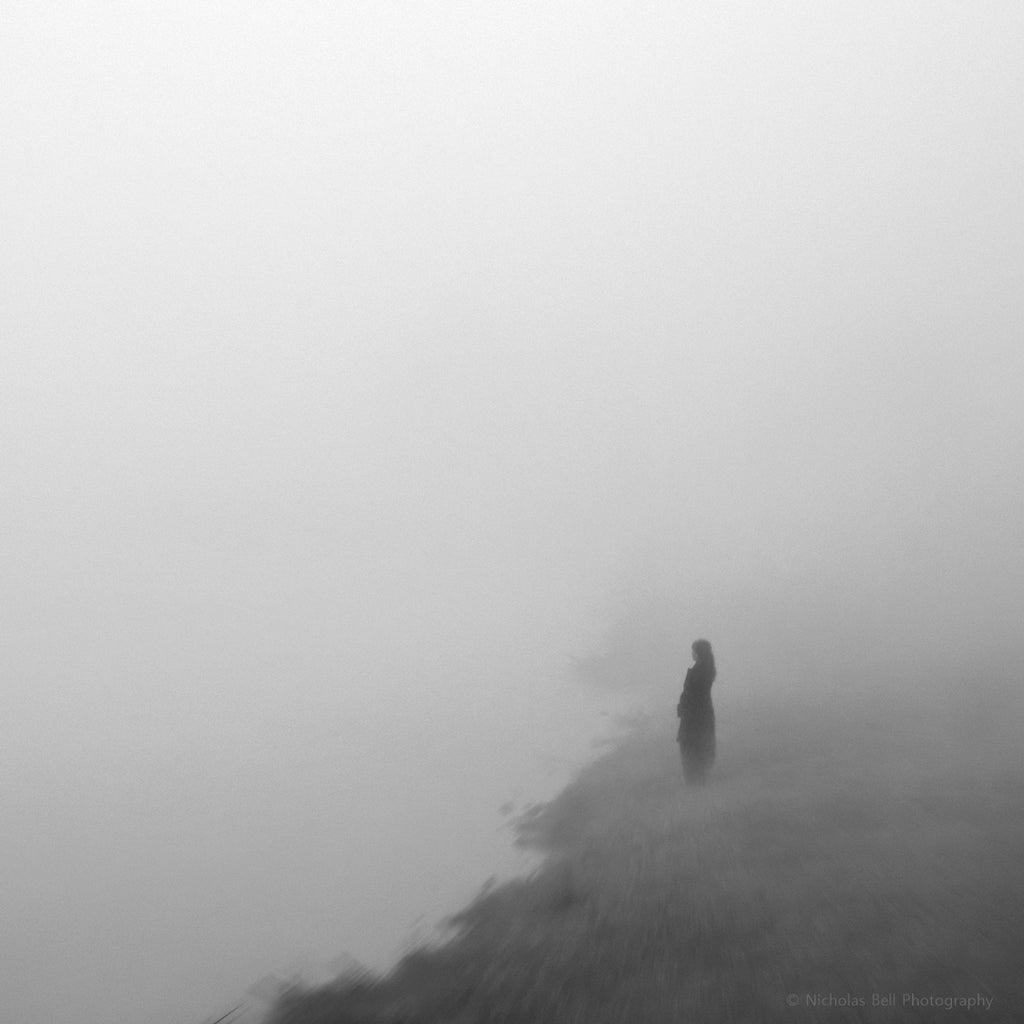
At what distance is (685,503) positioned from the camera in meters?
136

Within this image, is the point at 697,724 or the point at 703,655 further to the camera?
the point at 697,724

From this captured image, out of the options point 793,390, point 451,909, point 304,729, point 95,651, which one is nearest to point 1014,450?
point 793,390

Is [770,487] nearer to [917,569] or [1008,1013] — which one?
[917,569]

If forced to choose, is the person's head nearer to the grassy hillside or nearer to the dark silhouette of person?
the dark silhouette of person

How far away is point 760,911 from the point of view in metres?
9.22

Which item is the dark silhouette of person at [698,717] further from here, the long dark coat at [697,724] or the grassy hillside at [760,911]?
the grassy hillside at [760,911]

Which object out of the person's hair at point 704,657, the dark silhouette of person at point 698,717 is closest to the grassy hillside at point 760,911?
the dark silhouette of person at point 698,717

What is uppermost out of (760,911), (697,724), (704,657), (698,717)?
(704,657)

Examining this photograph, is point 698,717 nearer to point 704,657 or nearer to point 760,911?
point 704,657

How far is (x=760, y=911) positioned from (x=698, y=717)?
6.21 metres

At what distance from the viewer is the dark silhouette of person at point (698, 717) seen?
1486 cm

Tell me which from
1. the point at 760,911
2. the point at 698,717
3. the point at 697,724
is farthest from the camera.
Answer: the point at 697,724

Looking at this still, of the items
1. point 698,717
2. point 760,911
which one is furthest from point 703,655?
point 760,911

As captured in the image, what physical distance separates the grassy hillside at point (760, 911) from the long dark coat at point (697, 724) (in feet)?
1.67
